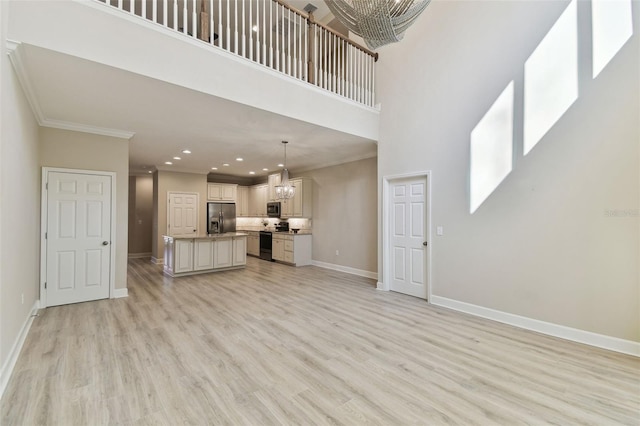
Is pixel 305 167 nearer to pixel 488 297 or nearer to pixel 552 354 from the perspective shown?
pixel 488 297

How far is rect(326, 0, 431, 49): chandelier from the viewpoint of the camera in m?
2.11

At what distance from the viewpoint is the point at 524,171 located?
11.7 ft

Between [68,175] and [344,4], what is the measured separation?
4745mm

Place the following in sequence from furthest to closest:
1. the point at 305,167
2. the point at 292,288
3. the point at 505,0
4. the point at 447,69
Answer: the point at 305,167 → the point at 292,288 → the point at 447,69 → the point at 505,0

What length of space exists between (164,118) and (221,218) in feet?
18.1

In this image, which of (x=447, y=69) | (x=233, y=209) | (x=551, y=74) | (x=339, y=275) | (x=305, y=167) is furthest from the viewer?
(x=233, y=209)

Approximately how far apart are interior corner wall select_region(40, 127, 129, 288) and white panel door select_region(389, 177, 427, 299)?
4.72 metres

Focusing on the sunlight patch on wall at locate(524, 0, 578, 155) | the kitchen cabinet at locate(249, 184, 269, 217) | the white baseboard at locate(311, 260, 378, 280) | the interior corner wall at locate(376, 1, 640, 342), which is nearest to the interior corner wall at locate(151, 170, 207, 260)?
the kitchen cabinet at locate(249, 184, 269, 217)

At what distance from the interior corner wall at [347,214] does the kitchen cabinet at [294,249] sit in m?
0.21

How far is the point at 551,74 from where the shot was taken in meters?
3.37

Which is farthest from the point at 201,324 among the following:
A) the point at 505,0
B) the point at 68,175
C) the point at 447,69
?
the point at 505,0

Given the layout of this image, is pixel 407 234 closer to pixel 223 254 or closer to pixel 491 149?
pixel 491 149

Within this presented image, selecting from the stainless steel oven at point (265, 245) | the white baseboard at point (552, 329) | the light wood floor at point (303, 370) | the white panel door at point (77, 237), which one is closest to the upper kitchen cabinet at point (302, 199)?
the stainless steel oven at point (265, 245)

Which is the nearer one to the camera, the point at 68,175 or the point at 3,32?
the point at 3,32
